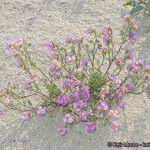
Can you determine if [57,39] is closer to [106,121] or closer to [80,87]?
[80,87]

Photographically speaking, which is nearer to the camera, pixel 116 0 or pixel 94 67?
pixel 94 67

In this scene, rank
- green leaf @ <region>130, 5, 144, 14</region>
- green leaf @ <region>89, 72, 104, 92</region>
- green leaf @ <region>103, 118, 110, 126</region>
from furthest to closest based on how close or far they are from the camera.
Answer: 1. green leaf @ <region>130, 5, 144, 14</region>
2. green leaf @ <region>89, 72, 104, 92</region>
3. green leaf @ <region>103, 118, 110, 126</region>

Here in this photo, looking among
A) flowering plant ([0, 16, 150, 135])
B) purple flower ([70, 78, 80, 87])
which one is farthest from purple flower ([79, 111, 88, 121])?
purple flower ([70, 78, 80, 87])

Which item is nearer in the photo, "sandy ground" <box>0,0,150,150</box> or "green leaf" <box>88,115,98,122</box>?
"green leaf" <box>88,115,98,122</box>

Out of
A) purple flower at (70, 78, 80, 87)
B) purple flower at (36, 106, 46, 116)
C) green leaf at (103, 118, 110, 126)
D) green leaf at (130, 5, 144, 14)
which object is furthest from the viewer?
green leaf at (130, 5, 144, 14)

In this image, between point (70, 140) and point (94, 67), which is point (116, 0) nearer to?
point (94, 67)

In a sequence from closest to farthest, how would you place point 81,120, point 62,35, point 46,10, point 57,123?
1. point 81,120
2. point 57,123
3. point 62,35
4. point 46,10

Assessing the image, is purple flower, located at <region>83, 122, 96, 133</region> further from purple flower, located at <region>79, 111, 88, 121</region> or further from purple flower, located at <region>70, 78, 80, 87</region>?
purple flower, located at <region>70, 78, 80, 87</region>

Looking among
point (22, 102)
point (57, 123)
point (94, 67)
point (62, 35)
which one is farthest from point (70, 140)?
point (62, 35)
